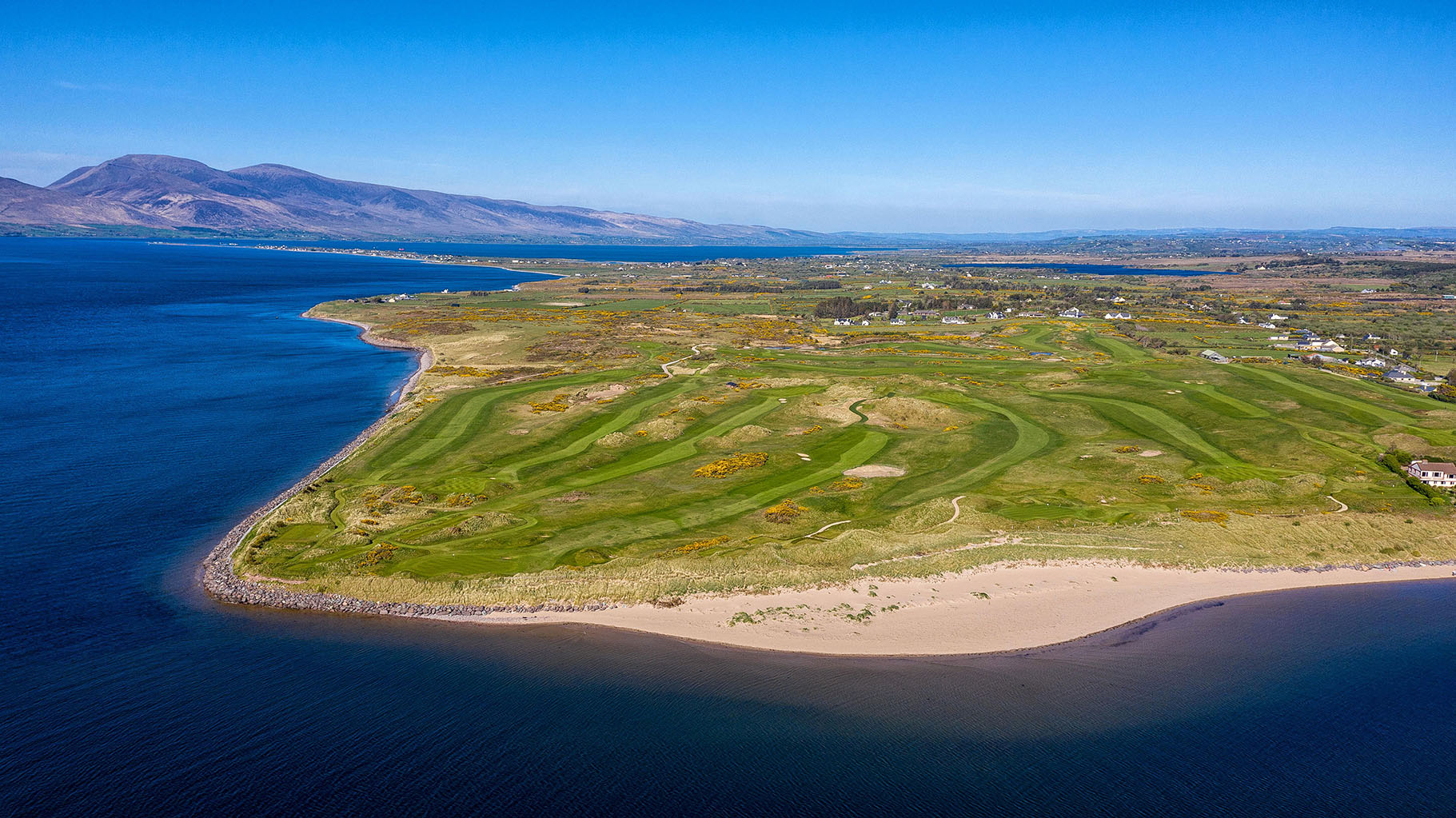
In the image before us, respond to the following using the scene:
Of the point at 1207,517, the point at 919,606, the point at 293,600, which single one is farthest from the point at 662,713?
the point at 1207,517

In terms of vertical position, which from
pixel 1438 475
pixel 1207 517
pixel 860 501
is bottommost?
pixel 1207 517

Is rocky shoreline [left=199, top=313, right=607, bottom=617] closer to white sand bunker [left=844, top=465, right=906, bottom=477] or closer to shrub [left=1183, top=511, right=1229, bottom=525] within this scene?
white sand bunker [left=844, top=465, right=906, bottom=477]

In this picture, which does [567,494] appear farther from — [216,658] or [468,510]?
[216,658]

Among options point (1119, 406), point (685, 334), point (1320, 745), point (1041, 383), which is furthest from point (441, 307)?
point (1320, 745)

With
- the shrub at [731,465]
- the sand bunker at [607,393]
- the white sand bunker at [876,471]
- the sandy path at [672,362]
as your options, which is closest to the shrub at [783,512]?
the shrub at [731,465]

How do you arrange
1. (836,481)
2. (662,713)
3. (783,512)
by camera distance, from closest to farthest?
1. (662,713)
2. (783,512)
3. (836,481)

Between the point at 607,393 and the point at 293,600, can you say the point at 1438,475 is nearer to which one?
the point at 607,393
